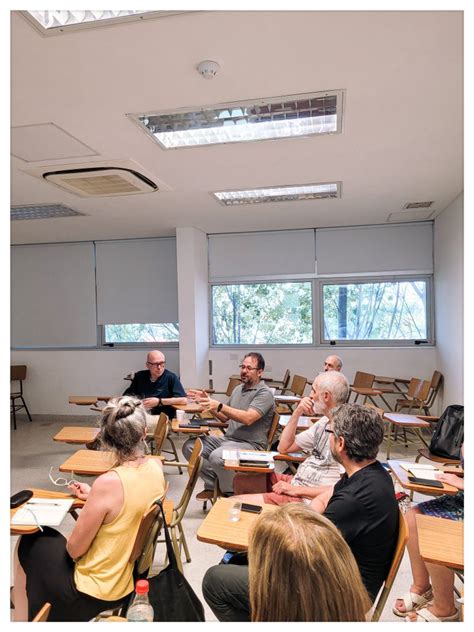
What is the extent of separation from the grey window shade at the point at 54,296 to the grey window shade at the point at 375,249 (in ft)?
12.8

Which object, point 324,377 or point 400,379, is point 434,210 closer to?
point 400,379

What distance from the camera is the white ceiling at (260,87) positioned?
165 centimetres

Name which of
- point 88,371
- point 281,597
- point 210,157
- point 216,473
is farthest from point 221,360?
point 281,597

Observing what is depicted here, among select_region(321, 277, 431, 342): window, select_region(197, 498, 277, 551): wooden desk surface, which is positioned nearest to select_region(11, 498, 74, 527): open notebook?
select_region(197, 498, 277, 551): wooden desk surface

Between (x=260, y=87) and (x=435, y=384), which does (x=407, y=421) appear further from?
(x=260, y=87)

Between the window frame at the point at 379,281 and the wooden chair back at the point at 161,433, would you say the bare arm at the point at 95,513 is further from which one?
the window frame at the point at 379,281

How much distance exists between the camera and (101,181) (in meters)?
3.52

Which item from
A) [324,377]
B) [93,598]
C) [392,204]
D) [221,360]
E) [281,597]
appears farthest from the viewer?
[221,360]

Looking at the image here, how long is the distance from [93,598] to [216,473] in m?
1.58

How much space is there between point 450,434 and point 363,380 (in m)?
2.33

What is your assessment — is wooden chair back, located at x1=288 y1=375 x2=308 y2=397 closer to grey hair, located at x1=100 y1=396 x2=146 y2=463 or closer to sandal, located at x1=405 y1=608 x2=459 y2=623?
sandal, located at x1=405 y1=608 x2=459 y2=623

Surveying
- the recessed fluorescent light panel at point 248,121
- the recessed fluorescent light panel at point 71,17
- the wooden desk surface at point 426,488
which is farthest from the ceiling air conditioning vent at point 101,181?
the wooden desk surface at point 426,488

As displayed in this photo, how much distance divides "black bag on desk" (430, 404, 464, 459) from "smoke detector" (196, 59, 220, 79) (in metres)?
2.83

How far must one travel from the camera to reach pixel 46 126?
2.48 metres
